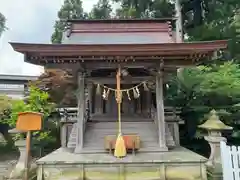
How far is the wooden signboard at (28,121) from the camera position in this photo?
5.92 m

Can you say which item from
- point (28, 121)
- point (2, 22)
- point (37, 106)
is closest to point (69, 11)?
point (2, 22)

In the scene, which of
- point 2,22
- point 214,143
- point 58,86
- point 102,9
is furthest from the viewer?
point 2,22

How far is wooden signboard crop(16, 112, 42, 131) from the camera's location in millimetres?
5922

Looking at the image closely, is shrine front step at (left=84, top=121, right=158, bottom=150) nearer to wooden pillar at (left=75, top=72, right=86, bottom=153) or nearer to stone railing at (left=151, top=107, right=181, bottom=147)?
wooden pillar at (left=75, top=72, right=86, bottom=153)

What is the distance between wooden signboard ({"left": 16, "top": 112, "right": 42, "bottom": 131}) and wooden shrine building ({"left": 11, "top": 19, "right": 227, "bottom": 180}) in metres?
0.92

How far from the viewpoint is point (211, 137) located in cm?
669

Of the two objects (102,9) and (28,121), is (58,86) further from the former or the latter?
(102,9)

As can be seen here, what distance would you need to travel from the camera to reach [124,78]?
8.52 metres

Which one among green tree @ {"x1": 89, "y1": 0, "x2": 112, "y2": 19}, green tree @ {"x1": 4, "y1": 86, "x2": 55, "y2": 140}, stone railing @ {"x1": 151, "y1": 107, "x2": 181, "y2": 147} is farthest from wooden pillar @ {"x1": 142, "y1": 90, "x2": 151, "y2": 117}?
green tree @ {"x1": 89, "y1": 0, "x2": 112, "y2": 19}

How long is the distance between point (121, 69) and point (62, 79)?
688cm

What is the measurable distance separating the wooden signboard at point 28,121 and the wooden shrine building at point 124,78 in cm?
92

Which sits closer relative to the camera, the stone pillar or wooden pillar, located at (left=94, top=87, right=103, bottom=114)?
the stone pillar

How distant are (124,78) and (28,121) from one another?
3.63m

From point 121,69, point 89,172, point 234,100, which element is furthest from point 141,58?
point 234,100
